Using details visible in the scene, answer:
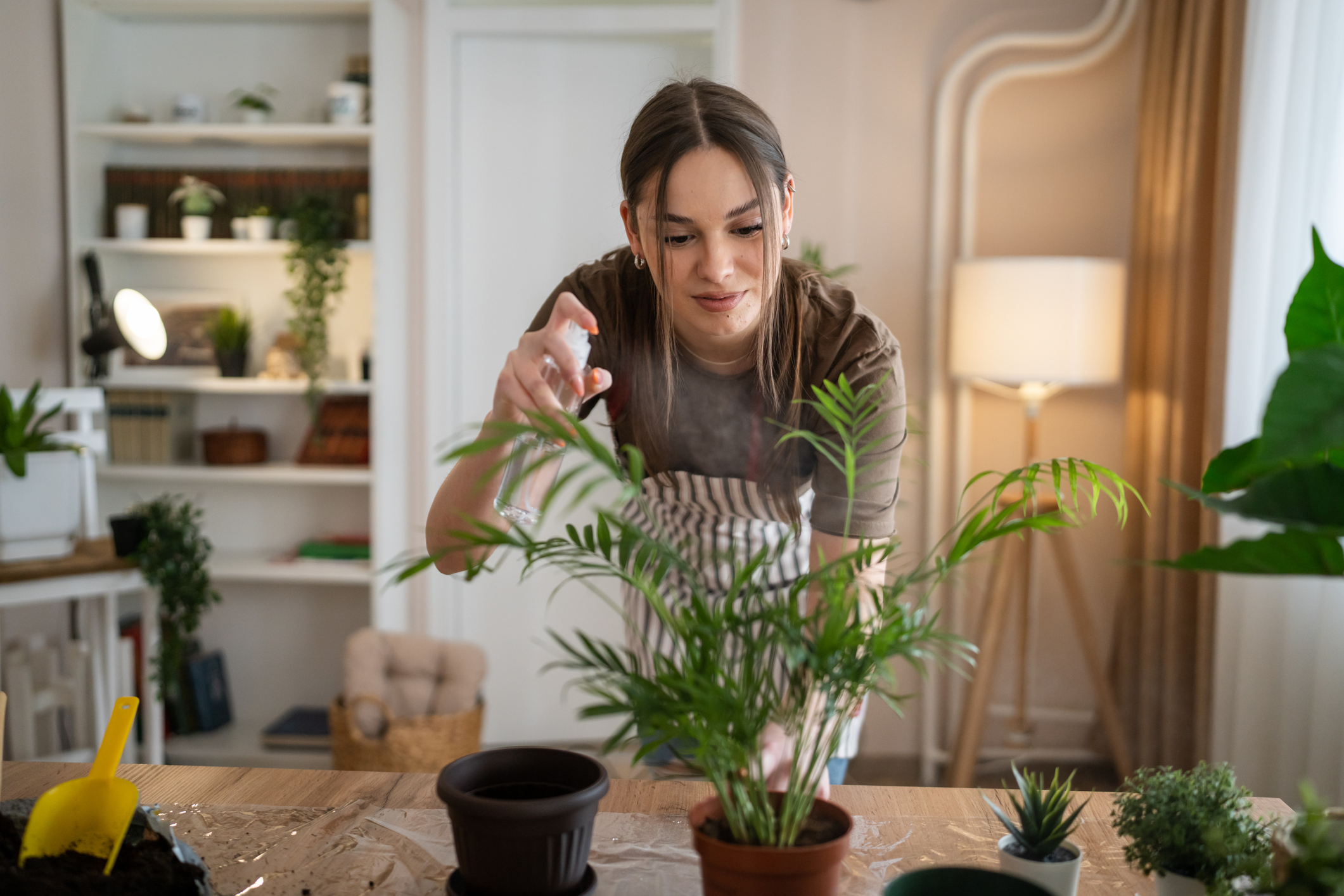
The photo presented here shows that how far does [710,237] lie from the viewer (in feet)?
3.42

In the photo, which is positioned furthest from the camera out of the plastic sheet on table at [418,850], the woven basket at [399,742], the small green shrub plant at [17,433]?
the woven basket at [399,742]

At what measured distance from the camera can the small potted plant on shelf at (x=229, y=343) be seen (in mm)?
2799

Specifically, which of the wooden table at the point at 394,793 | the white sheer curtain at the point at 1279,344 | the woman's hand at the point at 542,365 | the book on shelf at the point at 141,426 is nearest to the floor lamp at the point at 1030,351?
the white sheer curtain at the point at 1279,344

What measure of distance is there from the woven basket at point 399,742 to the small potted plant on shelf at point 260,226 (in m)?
1.32

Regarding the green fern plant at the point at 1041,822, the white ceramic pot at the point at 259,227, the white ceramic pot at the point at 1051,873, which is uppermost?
the white ceramic pot at the point at 259,227

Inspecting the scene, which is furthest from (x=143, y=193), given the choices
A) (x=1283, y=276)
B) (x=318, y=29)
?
(x=1283, y=276)

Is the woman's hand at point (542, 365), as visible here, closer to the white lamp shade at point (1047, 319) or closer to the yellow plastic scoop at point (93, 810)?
the yellow plastic scoop at point (93, 810)

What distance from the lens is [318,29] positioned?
9.56 ft

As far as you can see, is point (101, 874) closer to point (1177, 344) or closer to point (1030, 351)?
point (1030, 351)

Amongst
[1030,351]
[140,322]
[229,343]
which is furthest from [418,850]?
[229,343]

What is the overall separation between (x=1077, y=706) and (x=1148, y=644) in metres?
0.48

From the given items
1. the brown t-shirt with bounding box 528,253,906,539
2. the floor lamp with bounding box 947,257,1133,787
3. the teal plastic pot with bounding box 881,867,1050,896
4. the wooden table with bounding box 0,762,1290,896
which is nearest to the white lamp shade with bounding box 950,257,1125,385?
the floor lamp with bounding box 947,257,1133,787

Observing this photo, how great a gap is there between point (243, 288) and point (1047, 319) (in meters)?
2.30

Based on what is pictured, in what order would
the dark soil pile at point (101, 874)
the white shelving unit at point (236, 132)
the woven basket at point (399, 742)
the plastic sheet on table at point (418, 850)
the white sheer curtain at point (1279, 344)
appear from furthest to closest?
the white shelving unit at point (236, 132) → the woven basket at point (399, 742) → the white sheer curtain at point (1279, 344) → the plastic sheet on table at point (418, 850) → the dark soil pile at point (101, 874)
